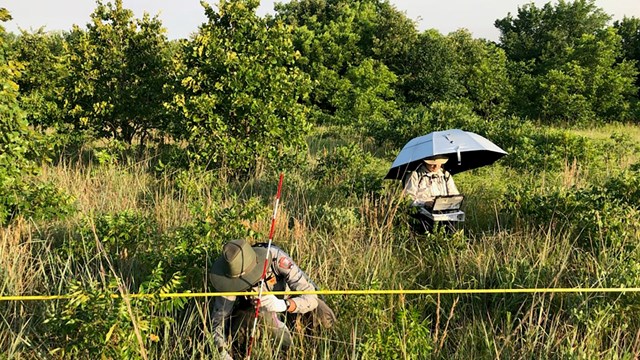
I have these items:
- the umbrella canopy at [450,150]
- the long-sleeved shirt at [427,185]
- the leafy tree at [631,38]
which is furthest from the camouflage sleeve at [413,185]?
the leafy tree at [631,38]

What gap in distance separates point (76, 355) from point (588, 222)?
3.70 meters

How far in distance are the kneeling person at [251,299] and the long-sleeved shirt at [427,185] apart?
2076 millimetres

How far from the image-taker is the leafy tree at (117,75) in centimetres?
789

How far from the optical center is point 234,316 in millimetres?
2988

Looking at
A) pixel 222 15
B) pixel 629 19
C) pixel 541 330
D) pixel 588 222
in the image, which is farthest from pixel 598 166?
pixel 629 19

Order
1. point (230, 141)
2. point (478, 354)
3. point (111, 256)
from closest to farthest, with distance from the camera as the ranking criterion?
point (478, 354) → point (111, 256) → point (230, 141)

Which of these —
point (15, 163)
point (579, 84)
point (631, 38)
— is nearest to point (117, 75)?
point (15, 163)

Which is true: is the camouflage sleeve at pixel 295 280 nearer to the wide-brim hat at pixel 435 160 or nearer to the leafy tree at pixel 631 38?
the wide-brim hat at pixel 435 160

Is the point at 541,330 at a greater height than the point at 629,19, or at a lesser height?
lesser

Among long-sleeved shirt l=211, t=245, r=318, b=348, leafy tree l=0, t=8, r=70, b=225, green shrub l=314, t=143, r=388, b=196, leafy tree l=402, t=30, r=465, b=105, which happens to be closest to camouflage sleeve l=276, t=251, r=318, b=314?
long-sleeved shirt l=211, t=245, r=318, b=348

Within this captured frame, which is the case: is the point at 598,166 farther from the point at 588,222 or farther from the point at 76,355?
the point at 76,355

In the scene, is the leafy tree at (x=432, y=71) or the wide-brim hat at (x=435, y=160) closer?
the wide-brim hat at (x=435, y=160)

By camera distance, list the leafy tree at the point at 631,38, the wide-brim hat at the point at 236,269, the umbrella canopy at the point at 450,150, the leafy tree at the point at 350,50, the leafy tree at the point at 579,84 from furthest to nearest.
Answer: the leafy tree at the point at 631,38, the leafy tree at the point at 350,50, the leafy tree at the point at 579,84, the umbrella canopy at the point at 450,150, the wide-brim hat at the point at 236,269

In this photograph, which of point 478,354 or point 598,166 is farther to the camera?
point 598,166
